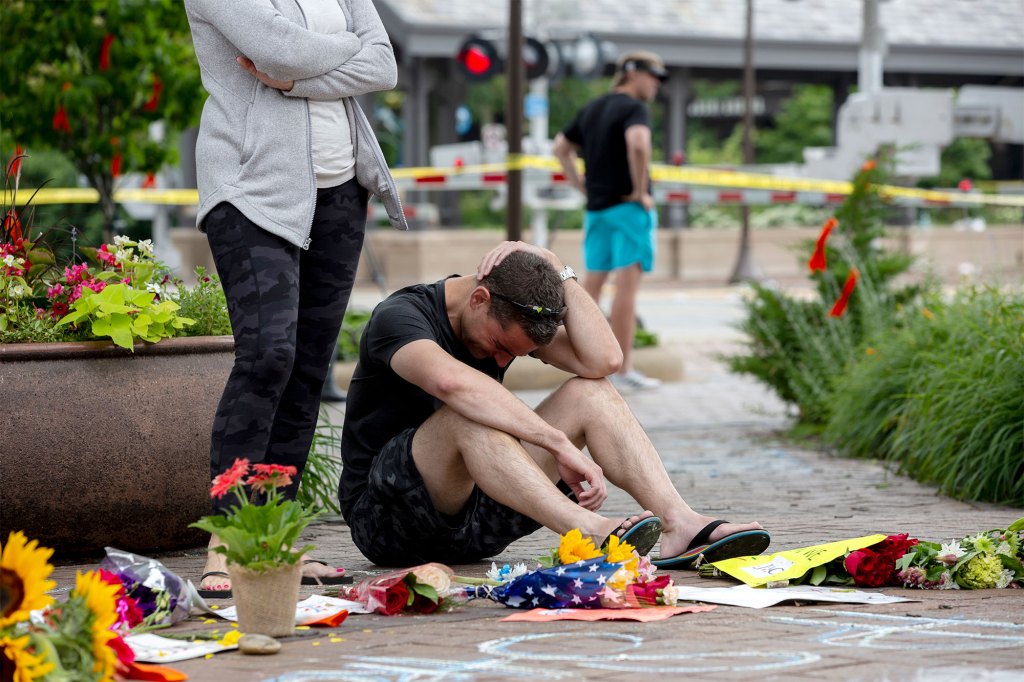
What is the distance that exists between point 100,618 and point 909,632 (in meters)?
1.75

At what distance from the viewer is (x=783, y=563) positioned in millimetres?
4160

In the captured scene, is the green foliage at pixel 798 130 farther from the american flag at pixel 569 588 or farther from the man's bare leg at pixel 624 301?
the american flag at pixel 569 588

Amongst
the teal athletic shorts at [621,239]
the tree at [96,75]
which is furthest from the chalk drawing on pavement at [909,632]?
the tree at [96,75]

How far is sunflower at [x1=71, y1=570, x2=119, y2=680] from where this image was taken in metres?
2.91

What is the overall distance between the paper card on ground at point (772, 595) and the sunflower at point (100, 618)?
4.74 feet

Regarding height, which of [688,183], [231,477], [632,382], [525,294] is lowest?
[632,382]

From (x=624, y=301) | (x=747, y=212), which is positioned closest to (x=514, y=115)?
(x=624, y=301)

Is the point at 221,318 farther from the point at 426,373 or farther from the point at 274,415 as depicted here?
the point at 426,373

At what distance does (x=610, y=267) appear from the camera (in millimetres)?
9516

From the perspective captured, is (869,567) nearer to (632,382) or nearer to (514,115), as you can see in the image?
(632,382)

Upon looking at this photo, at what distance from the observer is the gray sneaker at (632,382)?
33.1 ft

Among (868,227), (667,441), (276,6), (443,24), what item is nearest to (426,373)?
(276,6)

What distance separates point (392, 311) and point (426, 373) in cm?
27

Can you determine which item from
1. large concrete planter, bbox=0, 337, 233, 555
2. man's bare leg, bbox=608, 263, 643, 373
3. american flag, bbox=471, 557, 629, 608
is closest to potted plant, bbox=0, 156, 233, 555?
large concrete planter, bbox=0, 337, 233, 555
